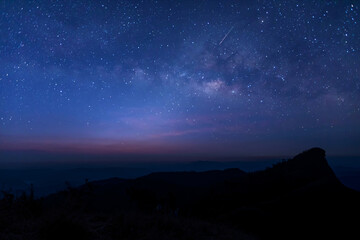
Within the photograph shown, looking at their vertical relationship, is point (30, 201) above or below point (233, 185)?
above

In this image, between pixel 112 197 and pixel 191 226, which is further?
pixel 112 197

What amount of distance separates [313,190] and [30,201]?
57.1ft

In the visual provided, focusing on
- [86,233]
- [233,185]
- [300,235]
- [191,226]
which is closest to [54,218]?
[86,233]

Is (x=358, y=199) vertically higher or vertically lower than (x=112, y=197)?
higher

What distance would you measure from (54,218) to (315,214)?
14.4 metres

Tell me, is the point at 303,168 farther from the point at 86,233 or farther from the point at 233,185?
the point at 86,233

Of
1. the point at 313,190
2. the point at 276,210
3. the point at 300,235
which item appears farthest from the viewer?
the point at 313,190

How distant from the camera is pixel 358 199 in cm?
1516

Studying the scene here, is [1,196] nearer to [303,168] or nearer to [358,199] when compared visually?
[358,199]

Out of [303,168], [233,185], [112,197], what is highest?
[303,168]

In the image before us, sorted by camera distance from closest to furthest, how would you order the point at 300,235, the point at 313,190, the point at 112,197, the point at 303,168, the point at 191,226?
1. the point at 191,226
2. the point at 300,235
3. the point at 313,190
4. the point at 303,168
5. the point at 112,197

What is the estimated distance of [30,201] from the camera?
900cm

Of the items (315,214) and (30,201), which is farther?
(315,214)

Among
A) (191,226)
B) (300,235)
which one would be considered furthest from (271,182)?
(191,226)
